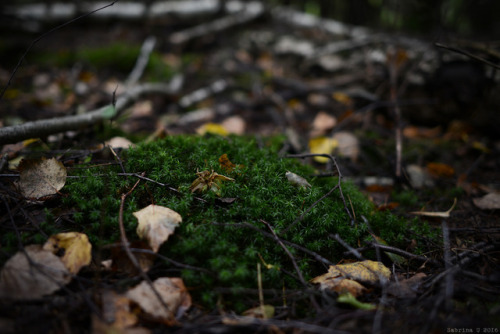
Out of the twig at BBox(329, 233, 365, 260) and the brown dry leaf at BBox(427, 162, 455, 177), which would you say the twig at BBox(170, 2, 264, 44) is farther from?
the twig at BBox(329, 233, 365, 260)

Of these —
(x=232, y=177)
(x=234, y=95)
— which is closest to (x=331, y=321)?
(x=232, y=177)

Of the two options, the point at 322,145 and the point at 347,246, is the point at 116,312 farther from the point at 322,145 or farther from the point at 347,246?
the point at 322,145

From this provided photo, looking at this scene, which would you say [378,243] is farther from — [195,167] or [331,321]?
[195,167]

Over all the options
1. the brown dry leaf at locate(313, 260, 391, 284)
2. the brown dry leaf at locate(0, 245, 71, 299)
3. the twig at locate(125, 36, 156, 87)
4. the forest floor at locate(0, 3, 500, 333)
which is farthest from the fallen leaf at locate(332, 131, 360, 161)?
the twig at locate(125, 36, 156, 87)

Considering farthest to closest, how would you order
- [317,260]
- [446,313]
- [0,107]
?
[0,107] → [317,260] → [446,313]

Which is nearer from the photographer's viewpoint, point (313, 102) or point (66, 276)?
point (66, 276)

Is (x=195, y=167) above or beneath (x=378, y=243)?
above
